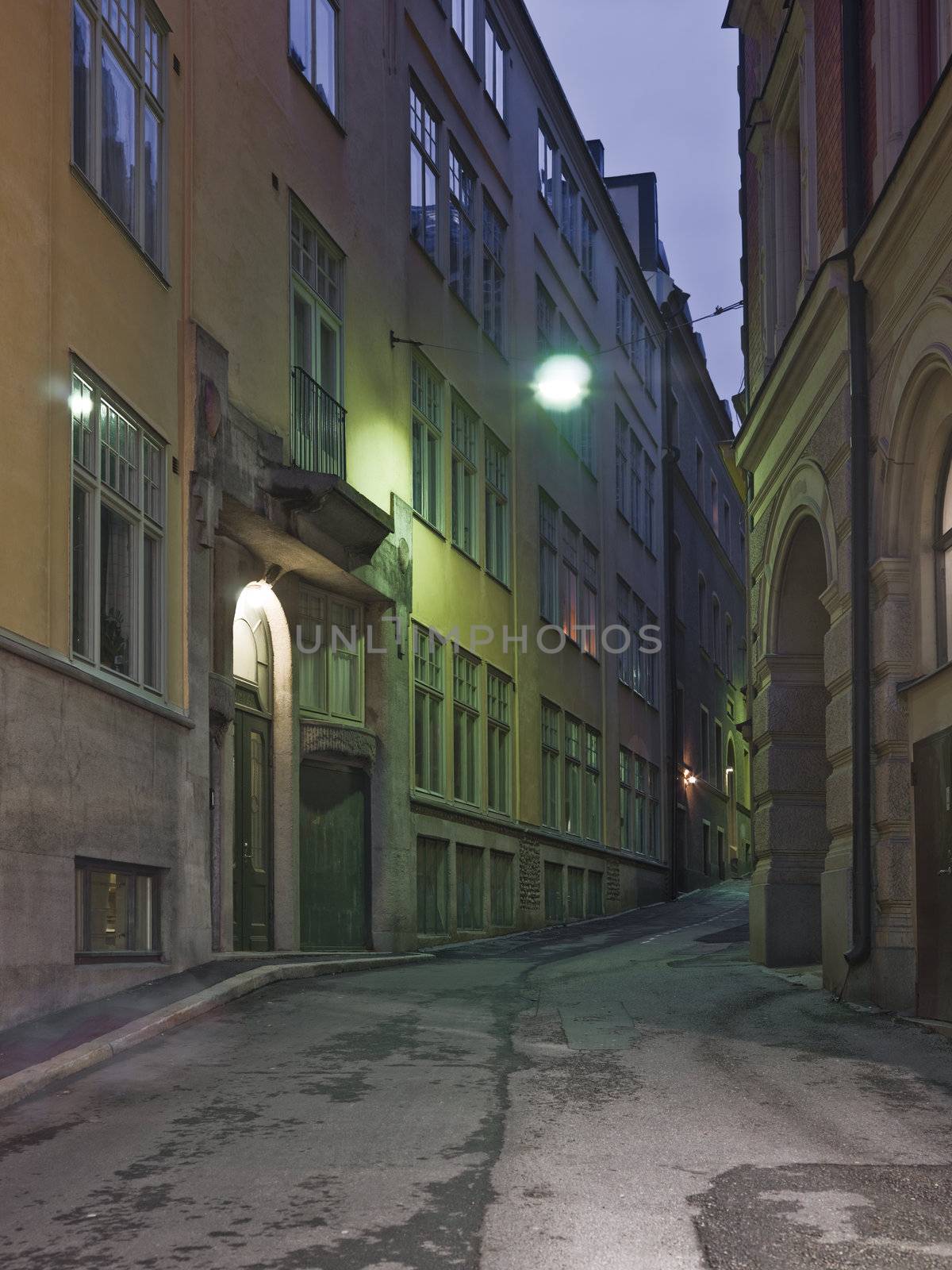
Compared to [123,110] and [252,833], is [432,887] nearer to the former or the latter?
[252,833]

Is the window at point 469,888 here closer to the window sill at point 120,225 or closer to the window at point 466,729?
the window at point 466,729

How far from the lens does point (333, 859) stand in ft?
63.1

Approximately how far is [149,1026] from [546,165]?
80.5ft

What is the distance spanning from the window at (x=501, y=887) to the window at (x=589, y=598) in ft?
23.8

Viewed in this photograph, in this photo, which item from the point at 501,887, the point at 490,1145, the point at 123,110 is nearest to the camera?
the point at 490,1145

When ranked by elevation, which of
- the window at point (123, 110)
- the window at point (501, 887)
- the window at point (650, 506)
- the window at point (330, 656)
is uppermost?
the window at point (650, 506)

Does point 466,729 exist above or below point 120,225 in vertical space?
below

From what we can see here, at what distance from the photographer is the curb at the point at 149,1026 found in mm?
8119

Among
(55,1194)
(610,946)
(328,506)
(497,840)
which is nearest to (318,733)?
(328,506)

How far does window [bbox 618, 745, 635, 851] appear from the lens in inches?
1395

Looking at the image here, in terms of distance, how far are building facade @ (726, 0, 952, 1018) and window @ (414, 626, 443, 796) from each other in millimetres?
5377

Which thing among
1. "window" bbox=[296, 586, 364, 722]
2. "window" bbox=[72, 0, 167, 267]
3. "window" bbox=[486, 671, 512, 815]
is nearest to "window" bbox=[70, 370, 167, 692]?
"window" bbox=[72, 0, 167, 267]

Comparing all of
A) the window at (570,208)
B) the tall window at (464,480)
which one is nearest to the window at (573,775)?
the tall window at (464,480)

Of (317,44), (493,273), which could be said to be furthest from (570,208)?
(317,44)
